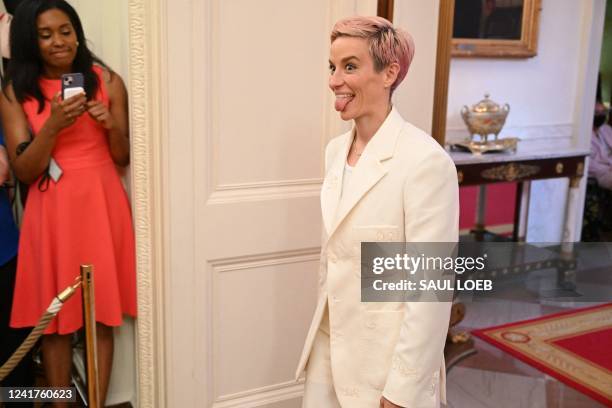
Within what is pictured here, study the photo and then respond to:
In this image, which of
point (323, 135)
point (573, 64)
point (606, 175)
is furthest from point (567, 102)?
point (323, 135)

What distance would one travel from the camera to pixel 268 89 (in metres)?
2.23

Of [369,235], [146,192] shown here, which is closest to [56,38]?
[146,192]

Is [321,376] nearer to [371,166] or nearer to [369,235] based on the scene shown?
[369,235]

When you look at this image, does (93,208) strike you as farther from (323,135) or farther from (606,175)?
(606,175)

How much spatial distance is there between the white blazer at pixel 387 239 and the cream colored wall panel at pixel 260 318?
0.60 metres

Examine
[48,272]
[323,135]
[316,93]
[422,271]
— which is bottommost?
[48,272]

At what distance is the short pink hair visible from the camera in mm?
1566

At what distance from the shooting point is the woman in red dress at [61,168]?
90.5 inches

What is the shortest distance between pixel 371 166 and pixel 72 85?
118cm

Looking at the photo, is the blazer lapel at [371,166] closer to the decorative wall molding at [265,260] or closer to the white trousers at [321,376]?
the white trousers at [321,376]

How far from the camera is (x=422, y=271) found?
1562 millimetres

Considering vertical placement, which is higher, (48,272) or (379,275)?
(379,275)

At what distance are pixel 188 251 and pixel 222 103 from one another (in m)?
0.51

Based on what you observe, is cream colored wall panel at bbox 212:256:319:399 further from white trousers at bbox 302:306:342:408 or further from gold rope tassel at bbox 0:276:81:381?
gold rope tassel at bbox 0:276:81:381
